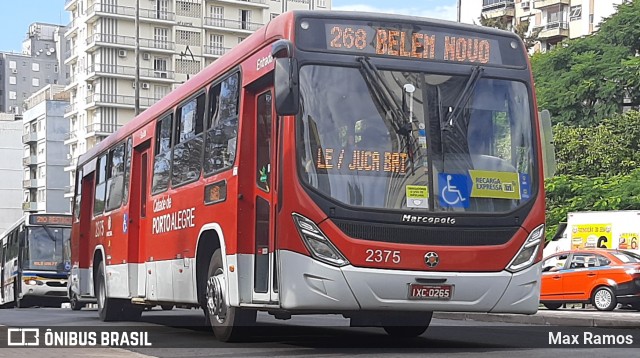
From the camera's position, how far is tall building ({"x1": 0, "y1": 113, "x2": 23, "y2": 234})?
128500 millimetres

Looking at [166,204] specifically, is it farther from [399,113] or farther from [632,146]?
[632,146]

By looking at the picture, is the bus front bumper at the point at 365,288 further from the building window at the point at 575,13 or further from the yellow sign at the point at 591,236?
the building window at the point at 575,13

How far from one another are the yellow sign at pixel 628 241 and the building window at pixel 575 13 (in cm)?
5109

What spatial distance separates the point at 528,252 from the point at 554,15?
249 feet

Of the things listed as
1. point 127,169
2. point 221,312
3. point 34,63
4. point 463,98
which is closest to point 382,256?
point 463,98

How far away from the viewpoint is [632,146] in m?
51.0

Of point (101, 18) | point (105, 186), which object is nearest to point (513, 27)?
point (101, 18)

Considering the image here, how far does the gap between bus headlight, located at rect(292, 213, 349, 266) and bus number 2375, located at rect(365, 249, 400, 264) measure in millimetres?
229

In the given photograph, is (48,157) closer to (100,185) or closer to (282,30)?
(100,185)

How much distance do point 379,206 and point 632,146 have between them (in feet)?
136

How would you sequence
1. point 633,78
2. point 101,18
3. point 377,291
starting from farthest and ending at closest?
point 101,18, point 633,78, point 377,291

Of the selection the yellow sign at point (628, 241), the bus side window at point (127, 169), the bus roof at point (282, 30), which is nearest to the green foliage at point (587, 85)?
the yellow sign at point (628, 241)

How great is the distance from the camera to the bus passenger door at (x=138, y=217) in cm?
1756

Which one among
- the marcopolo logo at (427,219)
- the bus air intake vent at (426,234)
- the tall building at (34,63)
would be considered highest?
the tall building at (34,63)
